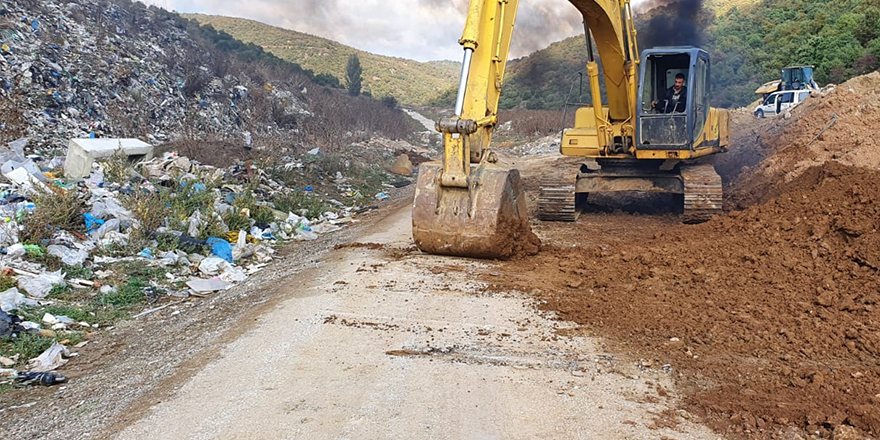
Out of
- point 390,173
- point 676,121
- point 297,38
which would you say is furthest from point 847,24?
point 297,38

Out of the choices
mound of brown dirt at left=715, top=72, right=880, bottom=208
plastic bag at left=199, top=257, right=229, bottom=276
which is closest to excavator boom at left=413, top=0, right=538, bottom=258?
plastic bag at left=199, top=257, right=229, bottom=276

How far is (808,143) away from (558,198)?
17.4 ft

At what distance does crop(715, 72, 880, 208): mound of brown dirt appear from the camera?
11156 millimetres

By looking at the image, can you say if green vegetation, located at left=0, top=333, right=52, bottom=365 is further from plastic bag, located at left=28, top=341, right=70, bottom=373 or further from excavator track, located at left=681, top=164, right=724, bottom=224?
excavator track, located at left=681, top=164, right=724, bottom=224

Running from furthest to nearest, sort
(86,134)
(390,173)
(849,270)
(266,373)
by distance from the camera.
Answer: (390,173), (86,134), (849,270), (266,373)

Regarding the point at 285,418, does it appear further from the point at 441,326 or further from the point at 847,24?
the point at 847,24

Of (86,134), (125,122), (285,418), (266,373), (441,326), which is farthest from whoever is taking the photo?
(125,122)

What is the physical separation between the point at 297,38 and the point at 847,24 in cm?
6038

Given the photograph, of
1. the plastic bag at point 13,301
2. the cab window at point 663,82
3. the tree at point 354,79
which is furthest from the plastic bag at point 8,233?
the tree at point 354,79

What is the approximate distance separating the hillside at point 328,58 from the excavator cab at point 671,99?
5975cm

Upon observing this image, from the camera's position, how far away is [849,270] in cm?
627

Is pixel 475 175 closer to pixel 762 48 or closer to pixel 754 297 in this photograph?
pixel 754 297

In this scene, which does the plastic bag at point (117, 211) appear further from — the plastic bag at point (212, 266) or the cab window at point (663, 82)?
the cab window at point (663, 82)

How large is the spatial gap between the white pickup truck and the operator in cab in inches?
687
